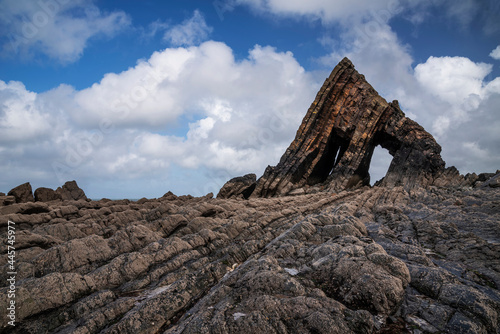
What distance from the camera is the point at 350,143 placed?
49.1m

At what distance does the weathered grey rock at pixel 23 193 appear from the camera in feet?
90.1

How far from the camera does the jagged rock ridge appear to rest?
147 ft

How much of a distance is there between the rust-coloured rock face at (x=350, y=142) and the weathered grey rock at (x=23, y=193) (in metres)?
29.2

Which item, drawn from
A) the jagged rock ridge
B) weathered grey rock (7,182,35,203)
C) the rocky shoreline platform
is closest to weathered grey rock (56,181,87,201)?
weathered grey rock (7,182,35,203)

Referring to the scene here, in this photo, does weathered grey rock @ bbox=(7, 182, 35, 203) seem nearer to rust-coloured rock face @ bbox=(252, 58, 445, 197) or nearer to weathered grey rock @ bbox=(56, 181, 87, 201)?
weathered grey rock @ bbox=(56, 181, 87, 201)

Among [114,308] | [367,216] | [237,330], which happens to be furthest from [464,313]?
[367,216]

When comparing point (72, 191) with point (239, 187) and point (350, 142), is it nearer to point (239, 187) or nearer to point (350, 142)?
point (239, 187)

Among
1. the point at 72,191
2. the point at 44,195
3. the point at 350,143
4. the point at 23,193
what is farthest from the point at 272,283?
the point at 350,143

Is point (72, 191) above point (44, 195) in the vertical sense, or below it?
above

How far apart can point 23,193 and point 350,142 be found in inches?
1851

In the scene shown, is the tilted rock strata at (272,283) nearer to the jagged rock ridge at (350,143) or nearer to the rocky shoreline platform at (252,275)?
the rocky shoreline platform at (252,275)

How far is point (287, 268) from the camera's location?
8641mm

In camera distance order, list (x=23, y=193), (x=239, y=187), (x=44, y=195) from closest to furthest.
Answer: (x=23, y=193) < (x=44, y=195) < (x=239, y=187)

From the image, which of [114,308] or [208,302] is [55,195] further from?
[208,302]
